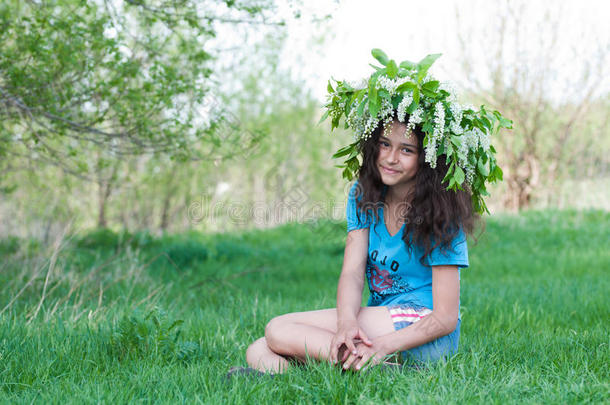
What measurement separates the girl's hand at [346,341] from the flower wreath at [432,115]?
0.81 meters

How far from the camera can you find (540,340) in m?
3.11

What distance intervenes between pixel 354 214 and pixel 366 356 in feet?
2.64

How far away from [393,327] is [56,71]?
3475 millimetres

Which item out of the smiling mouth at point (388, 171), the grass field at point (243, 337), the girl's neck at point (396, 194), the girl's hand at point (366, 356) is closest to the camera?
the grass field at point (243, 337)

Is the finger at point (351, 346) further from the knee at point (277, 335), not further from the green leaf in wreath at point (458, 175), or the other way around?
the green leaf in wreath at point (458, 175)

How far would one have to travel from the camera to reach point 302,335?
103 inches

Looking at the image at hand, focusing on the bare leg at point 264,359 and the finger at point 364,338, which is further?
the bare leg at point 264,359

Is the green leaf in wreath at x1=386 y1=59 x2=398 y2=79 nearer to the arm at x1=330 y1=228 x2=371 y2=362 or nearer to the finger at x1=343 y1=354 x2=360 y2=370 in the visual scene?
the arm at x1=330 y1=228 x2=371 y2=362

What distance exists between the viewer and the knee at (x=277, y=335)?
8.73 ft

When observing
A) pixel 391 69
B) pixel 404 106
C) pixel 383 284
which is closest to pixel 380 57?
pixel 391 69

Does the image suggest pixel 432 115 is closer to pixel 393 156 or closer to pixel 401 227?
pixel 393 156

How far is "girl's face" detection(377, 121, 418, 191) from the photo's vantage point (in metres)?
2.68

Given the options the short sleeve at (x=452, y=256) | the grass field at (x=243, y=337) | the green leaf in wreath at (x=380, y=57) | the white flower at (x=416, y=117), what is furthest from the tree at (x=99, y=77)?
the short sleeve at (x=452, y=256)

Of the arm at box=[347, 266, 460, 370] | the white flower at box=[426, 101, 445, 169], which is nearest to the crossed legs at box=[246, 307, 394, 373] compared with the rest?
the arm at box=[347, 266, 460, 370]
